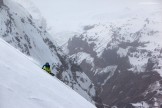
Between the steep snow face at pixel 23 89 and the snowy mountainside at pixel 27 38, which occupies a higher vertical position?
the snowy mountainside at pixel 27 38

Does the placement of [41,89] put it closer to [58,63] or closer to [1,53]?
[1,53]

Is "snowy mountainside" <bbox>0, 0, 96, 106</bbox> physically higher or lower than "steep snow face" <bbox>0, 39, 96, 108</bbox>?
higher

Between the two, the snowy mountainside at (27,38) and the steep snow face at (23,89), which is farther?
the snowy mountainside at (27,38)

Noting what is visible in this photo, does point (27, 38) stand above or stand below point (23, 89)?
above

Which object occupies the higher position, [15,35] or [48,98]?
[15,35]

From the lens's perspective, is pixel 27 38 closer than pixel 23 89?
No

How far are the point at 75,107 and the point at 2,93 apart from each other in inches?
141

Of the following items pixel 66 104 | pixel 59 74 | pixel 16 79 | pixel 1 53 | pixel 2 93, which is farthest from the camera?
pixel 59 74

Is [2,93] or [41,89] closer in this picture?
[2,93]

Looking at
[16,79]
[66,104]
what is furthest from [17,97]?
[66,104]

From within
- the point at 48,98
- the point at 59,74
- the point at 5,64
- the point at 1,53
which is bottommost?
the point at 48,98

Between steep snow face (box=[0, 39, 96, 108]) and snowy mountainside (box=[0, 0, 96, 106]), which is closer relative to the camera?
steep snow face (box=[0, 39, 96, 108])

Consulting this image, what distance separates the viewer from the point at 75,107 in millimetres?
11570

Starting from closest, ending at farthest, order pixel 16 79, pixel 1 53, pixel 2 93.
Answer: pixel 2 93 → pixel 16 79 → pixel 1 53
